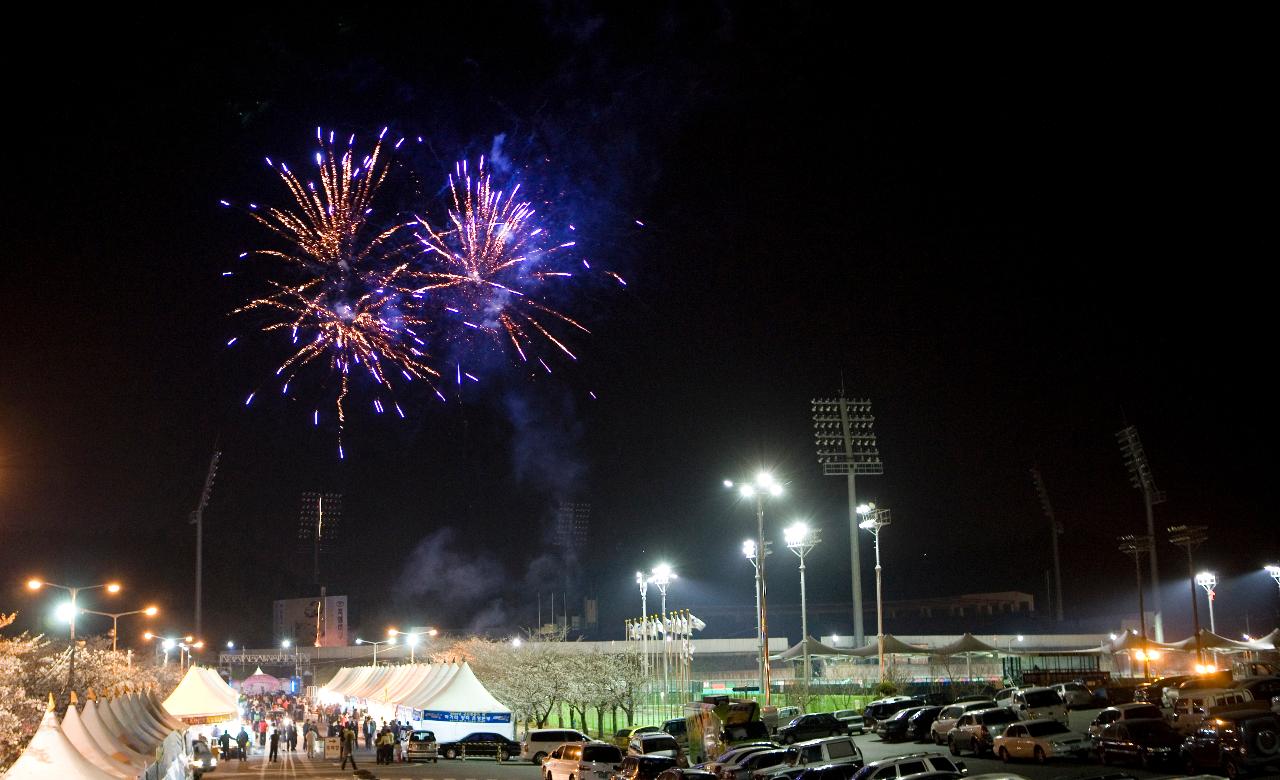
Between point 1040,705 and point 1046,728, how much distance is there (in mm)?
4503

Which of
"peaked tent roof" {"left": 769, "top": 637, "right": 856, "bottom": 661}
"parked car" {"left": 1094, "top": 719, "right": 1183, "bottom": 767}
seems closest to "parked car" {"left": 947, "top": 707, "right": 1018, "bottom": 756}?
"parked car" {"left": 1094, "top": 719, "right": 1183, "bottom": 767}

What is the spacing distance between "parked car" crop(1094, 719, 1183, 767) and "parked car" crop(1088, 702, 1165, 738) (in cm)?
48

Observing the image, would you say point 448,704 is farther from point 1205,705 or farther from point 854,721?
point 1205,705

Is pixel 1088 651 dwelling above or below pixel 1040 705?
below

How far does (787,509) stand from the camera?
127125 mm

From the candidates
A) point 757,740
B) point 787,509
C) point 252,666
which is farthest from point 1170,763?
point 787,509

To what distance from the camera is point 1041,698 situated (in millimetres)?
30547

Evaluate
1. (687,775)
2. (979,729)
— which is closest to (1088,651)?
(979,729)

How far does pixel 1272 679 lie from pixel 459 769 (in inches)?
986

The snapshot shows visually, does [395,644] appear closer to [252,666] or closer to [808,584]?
[252,666]

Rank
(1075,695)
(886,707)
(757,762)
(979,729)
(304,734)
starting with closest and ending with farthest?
(757,762) → (979,729) → (1075,695) → (886,707) → (304,734)

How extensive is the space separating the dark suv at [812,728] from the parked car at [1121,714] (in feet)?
33.9

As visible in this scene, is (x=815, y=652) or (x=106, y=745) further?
(x=815, y=652)

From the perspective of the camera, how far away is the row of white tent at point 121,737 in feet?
58.1
